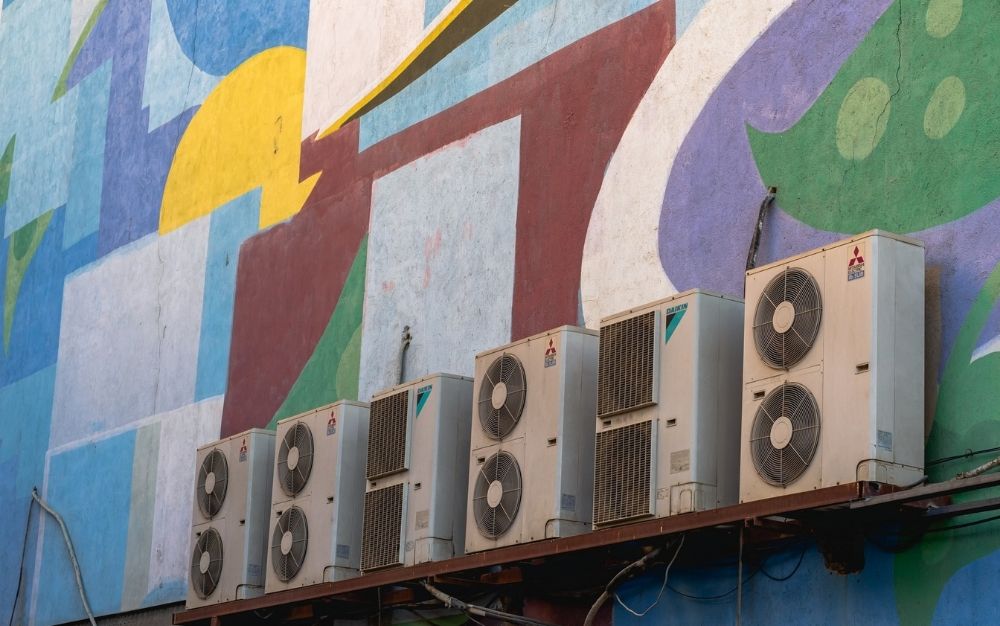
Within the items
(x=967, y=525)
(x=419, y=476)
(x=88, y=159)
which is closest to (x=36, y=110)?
(x=88, y=159)

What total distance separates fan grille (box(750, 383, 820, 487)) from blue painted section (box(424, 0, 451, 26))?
576 centimetres

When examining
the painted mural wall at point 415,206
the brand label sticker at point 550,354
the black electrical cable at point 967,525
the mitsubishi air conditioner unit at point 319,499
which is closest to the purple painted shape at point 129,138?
the painted mural wall at point 415,206

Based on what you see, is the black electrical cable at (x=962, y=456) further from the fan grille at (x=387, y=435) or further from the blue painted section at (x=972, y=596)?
the fan grille at (x=387, y=435)

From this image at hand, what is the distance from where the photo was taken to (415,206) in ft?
43.5

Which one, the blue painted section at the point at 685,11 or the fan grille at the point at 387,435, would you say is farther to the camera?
the fan grille at the point at 387,435

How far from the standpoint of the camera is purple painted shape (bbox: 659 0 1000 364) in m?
9.66

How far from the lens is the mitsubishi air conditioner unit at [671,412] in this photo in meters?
9.05

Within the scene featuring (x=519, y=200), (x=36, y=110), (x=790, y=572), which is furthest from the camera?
(x=36, y=110)

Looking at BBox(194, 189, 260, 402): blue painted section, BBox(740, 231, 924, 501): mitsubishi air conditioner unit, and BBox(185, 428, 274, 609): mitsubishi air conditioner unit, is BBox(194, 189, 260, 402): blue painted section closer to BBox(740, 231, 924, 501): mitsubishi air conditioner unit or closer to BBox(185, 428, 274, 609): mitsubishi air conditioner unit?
BBox(185, 428, 274, 609): mitsubishi air conditioner unit

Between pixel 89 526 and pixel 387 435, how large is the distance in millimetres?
6943

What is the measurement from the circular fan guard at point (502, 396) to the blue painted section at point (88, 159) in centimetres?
927

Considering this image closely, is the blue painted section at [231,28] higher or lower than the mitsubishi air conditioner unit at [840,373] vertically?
higher

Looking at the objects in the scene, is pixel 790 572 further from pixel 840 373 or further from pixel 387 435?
pixel 387 435

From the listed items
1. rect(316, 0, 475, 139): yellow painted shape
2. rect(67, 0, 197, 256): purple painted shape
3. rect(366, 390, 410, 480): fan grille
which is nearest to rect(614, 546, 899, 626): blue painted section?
rect(366, 390, 410, 480): fan grille
